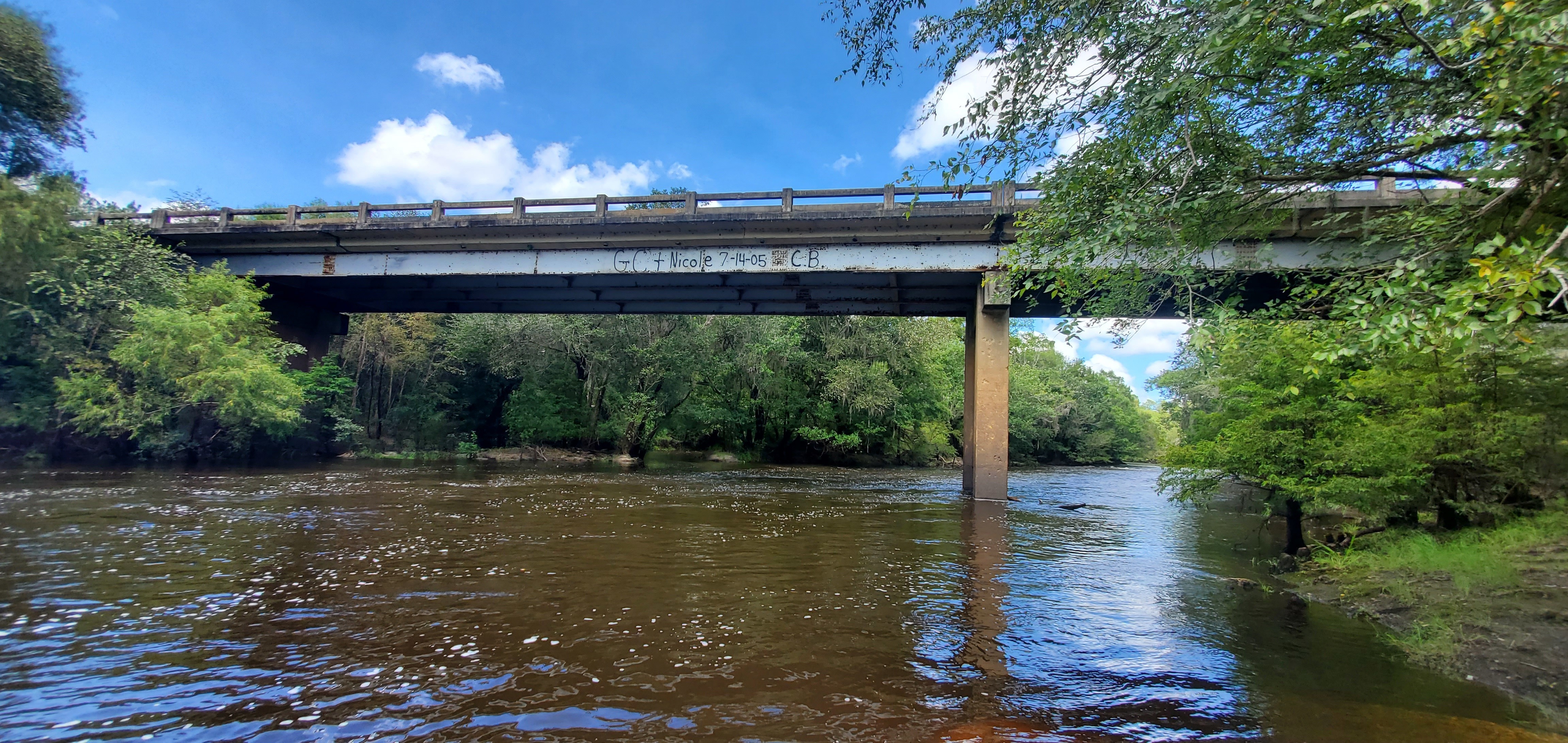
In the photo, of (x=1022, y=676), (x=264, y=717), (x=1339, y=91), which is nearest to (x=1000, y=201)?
(x=1339, y=91)

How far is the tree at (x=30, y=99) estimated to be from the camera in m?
18.5

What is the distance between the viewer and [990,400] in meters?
17.8

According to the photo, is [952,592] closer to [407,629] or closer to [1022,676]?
[1022,676]

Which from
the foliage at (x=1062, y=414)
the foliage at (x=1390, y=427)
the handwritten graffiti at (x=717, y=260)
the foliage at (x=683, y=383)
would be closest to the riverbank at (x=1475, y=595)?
the foliage at (x=1390, y=427)

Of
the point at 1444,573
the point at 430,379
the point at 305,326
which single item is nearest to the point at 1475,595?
the point at 1444,573

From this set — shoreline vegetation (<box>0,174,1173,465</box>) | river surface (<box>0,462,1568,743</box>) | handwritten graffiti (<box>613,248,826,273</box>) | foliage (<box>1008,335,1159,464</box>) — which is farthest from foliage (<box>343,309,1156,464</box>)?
river surface (<box>0,462,1568,743</box>)

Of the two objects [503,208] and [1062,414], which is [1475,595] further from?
[1062,414]

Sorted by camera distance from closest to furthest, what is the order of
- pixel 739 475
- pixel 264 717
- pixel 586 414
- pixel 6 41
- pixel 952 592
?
pixel 264 717 < pixel 952 592 < pixel 6 41 < pixel 739 475 < pixel 586 414

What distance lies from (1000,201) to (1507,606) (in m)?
9.95

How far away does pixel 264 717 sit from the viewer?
144 inches

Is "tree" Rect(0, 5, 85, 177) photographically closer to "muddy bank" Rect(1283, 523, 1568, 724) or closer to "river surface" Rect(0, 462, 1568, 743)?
"river surface" Rect(0, 462, 1568, 743)

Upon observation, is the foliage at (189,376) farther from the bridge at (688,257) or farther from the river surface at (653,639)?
the river surface at (653,639)

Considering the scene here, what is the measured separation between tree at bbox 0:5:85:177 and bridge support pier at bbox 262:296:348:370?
6899 millimetres

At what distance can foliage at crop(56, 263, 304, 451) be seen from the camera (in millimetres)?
18156
